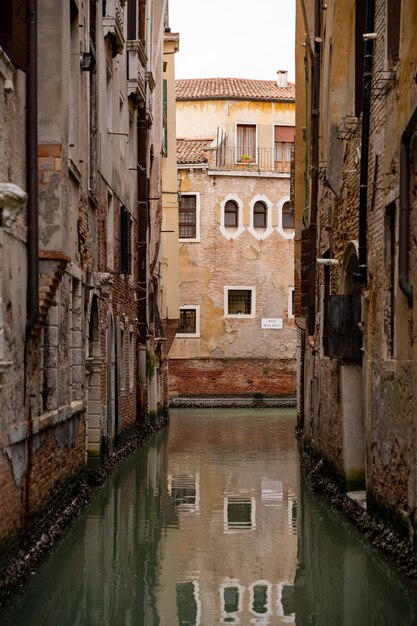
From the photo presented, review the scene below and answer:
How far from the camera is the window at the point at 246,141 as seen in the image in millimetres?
40816

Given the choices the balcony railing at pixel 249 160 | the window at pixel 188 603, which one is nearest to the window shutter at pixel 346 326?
the window at pixel 188 603

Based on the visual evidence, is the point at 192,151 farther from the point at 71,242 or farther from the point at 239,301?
the point at 71,242

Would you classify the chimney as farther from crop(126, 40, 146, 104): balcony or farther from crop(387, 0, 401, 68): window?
crop(387, 0, 401, 68): window

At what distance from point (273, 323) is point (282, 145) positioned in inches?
271

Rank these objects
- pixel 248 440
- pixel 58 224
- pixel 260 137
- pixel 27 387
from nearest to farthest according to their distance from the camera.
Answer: pixel 27 387, pixel 58 224, pixel 248 440, pixel 260 137

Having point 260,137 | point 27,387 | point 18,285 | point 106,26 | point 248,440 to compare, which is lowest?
point 248,440

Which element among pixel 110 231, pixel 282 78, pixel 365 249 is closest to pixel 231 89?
pixel 282 78

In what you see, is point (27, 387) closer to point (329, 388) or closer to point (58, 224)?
point (58, 224)

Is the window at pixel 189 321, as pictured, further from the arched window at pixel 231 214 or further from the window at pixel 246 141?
the window at pixel 246 141

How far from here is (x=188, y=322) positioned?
38.8 meters

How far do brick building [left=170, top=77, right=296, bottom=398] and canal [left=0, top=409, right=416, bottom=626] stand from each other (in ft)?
69.5

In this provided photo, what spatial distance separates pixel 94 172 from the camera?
50.2 feet

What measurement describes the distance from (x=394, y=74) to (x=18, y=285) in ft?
12.7

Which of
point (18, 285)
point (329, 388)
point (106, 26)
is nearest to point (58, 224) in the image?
point (18, 285)
